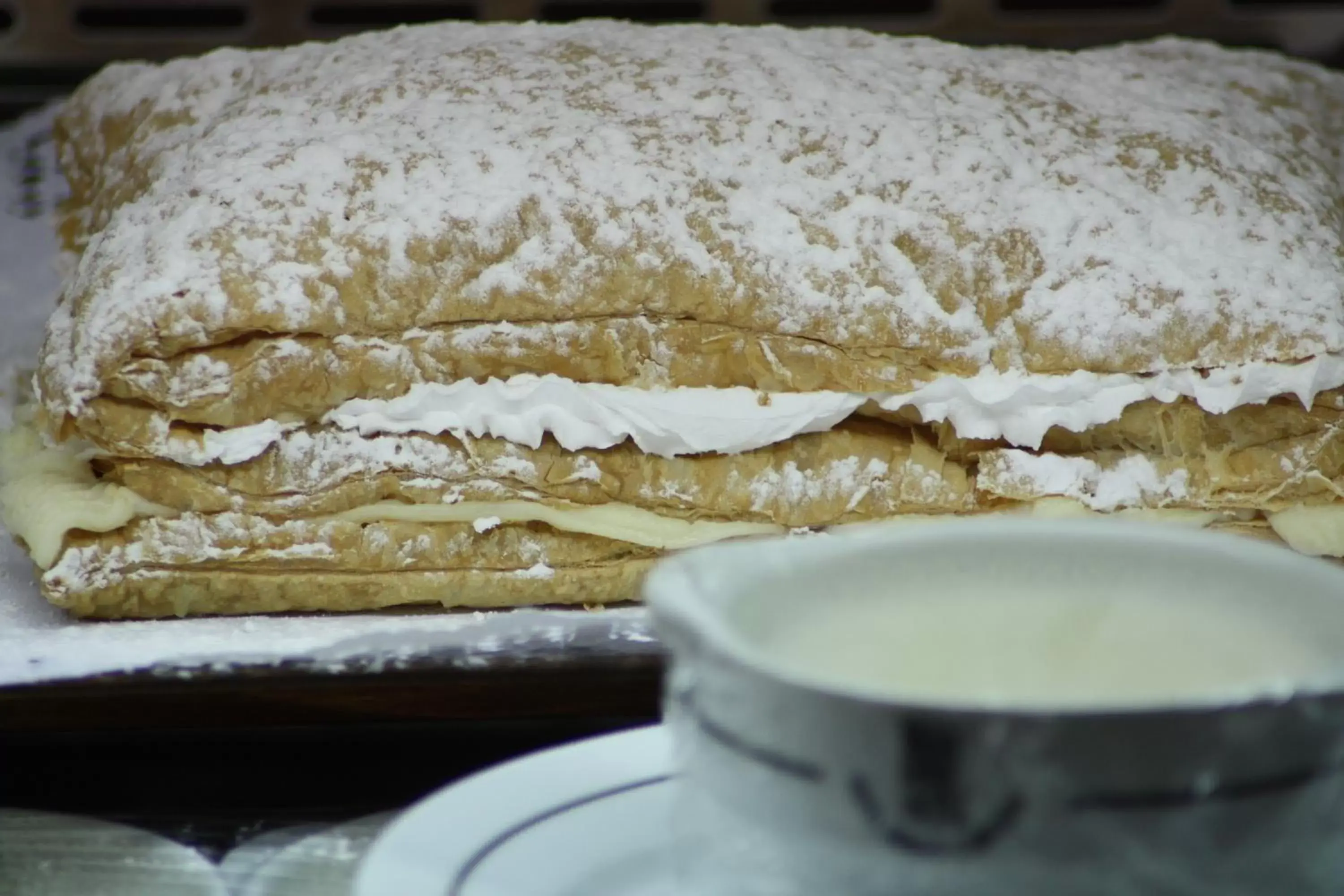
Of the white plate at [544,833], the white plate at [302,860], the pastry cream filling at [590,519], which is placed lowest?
the pastry cream filling at [590,519]

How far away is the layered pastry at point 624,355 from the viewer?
1116 millimetres

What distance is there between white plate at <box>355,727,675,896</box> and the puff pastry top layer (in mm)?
596

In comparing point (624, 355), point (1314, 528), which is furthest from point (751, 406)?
point (1314, 528)

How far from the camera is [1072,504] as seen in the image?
117cm

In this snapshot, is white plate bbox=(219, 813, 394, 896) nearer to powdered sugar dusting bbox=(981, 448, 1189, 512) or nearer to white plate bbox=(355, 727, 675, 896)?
white plate bbox=(355, 727, 675, 896)

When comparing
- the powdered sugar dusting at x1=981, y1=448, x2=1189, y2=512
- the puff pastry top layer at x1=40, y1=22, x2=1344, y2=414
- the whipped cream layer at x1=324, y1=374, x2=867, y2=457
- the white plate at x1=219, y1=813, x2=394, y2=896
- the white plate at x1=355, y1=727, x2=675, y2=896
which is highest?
the puff pastry top layer at x1=40, y1=22, x2=1344, y2=414

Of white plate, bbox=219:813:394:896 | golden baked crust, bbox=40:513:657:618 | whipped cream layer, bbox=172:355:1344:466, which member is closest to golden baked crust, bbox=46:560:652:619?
golden baked crust, bbox=40:513:657:618

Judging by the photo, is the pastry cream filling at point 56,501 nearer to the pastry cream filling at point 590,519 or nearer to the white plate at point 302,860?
the pastry cream filling at point 590,519

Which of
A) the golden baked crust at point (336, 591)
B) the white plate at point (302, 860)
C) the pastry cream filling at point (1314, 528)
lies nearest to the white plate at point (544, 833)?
the white plate at point (302, 860)

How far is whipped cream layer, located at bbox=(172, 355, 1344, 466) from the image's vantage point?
1.14 m

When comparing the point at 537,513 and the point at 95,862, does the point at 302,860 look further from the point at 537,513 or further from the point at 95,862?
the point at 537,513

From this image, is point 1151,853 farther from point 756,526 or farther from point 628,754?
point 756,526

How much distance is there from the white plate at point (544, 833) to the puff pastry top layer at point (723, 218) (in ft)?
1.95

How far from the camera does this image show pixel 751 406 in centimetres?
115
